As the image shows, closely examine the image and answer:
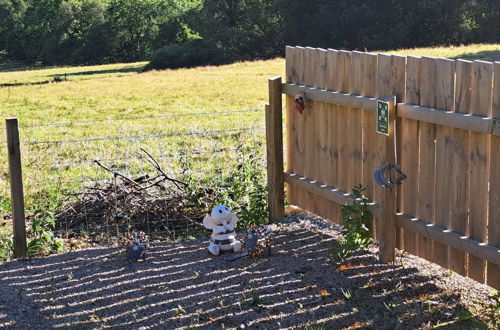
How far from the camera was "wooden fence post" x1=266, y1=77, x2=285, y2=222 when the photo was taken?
734 cm

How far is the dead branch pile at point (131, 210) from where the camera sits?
24.8ft

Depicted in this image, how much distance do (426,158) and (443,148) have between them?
8.8 inches

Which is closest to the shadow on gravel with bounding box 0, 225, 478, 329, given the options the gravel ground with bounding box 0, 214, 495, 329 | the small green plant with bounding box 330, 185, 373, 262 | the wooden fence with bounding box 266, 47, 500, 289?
the gravel ground with bounding box 0, 214, 495, 329

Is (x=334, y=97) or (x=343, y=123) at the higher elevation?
(x=334, y=97)

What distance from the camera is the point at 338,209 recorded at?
22.1 feet

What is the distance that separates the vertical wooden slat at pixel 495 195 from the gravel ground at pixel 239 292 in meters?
0.26

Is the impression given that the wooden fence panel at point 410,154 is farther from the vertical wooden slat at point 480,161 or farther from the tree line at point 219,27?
the tree line at point 219,27

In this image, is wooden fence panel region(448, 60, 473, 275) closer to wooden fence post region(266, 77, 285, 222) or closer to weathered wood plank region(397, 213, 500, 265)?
weathered wood plank region(397, 213, 500, 265)

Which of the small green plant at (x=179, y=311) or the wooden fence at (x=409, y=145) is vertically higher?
the wooden fence at (x=409, y=145)

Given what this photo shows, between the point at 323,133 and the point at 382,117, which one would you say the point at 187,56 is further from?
the point at 382,117

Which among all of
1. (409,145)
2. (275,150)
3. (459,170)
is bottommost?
(275,150)

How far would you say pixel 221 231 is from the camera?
6.43 metres

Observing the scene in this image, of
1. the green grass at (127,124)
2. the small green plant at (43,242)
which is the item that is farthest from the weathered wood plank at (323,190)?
the small green plant at (43,242)

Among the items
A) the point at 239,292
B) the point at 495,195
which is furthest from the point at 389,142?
the point at 239,292
